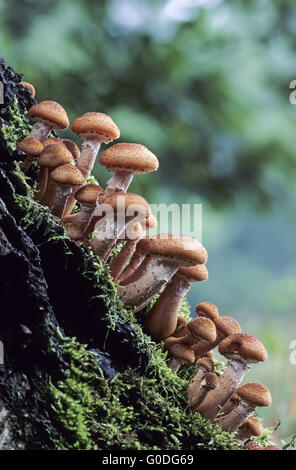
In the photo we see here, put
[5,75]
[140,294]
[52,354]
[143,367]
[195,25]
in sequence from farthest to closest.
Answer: [195,25] < [5,75] < [140,294] < [143,367] < [52,354]

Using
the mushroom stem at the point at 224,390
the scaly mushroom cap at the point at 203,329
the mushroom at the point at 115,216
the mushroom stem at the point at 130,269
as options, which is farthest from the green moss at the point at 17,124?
the mushroom stem at the point at 224,390

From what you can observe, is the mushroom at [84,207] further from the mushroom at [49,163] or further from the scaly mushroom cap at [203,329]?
the scaly mushroom cap at [203,329]

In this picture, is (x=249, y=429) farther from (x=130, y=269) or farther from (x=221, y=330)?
(x=130, y=269)

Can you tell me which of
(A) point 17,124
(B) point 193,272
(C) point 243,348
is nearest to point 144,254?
(B) point 193,272

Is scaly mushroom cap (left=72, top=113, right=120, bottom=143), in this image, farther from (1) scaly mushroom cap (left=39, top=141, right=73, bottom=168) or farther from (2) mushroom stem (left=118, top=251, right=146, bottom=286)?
(2) mushroom stem (left=118, top=251, right=146, bottom=286)

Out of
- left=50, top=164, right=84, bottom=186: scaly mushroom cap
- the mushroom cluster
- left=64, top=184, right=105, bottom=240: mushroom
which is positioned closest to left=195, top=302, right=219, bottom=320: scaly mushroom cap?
the mushroom cluster

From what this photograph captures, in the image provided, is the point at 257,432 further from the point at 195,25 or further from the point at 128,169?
the point at 195,25
